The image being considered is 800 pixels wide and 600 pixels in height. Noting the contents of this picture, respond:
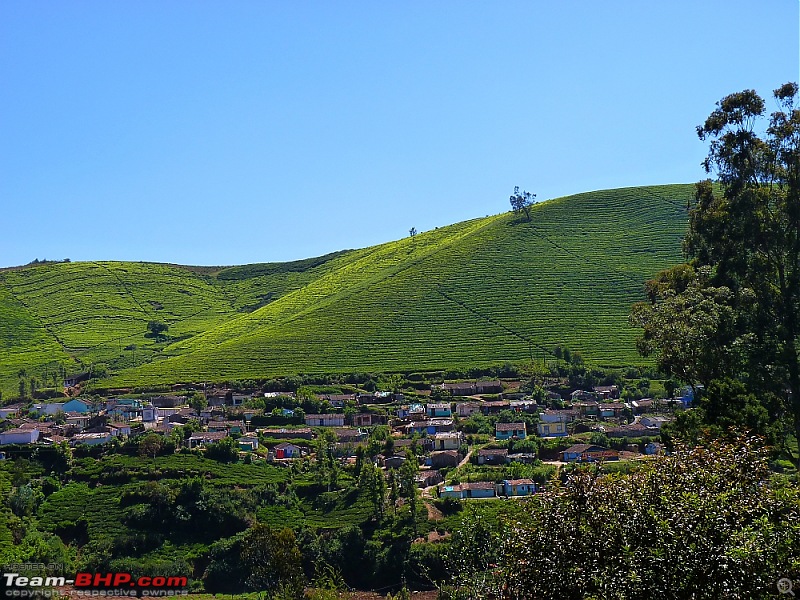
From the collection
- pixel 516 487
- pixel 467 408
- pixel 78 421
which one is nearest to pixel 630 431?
pixel 467 408

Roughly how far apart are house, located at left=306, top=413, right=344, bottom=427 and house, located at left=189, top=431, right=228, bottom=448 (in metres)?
7.73

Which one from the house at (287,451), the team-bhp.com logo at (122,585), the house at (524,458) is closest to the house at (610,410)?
the house at (524,458)

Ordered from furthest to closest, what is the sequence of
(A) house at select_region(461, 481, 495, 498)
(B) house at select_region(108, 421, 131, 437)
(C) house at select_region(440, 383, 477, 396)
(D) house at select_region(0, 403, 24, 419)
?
(D) house at select_region(0, 403, 24, 419), (C) house at select_region(440, 383, 477, 396), (B) house at select_region(108, 421, 131, 437), (A) house at select_region(461, 481, 495, 498)

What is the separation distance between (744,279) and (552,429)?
110ft

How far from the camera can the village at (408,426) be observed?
5015cm

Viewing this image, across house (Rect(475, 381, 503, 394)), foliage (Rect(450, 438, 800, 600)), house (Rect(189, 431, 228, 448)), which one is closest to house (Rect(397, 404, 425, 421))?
house (Rect(475, 381, 503, 394))

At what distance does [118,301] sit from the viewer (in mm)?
128625

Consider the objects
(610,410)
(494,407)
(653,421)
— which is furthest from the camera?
(494,407)

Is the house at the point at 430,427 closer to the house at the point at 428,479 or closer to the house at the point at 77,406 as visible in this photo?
the house at the point at 428,479

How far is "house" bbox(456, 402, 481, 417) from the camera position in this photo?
62969 millimetres

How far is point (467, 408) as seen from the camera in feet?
209

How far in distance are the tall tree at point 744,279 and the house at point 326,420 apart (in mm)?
38842

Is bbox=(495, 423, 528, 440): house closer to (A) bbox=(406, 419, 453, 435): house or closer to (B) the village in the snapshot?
(B) the village

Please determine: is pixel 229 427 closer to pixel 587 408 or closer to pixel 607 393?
pixel 587 408
